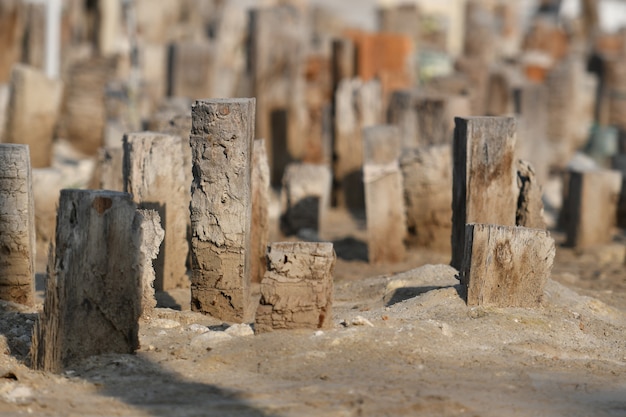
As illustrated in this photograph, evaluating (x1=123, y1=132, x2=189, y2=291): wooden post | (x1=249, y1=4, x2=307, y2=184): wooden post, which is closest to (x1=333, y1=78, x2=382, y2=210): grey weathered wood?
(x1=249, y1=4, x2=307, y2=184): wooden post

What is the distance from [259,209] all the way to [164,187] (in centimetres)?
73

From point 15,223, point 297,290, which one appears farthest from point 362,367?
point 15,223

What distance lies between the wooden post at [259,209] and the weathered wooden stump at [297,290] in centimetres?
222

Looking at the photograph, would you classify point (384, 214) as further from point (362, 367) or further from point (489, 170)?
point (362, 367)

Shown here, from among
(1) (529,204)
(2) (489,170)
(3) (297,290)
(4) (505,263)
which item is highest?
(2) (489,170)

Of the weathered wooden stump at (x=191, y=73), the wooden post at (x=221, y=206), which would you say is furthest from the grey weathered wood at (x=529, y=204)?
the weathered wooden stump at (x=191, y=73)

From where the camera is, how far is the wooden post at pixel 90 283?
5805 mm

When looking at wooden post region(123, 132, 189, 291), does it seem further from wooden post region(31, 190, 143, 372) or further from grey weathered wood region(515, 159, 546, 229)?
grey weathered wood region(515, 159, 546, 229)

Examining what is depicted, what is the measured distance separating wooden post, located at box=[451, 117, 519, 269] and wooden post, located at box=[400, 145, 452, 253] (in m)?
2.51

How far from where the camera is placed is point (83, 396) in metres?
5.39

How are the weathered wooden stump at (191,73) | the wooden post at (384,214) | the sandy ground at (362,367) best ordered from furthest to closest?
1. the weathered wooden stump at (191,73)
2. the wooden post at (384,214)
3. the sandy ground at (362,367)

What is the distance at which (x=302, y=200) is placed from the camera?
11.4 metres

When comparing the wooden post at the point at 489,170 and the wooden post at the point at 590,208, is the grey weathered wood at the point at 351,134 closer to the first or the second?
the wooden post at the point at 590,208

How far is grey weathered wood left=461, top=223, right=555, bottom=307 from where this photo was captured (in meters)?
6.73
